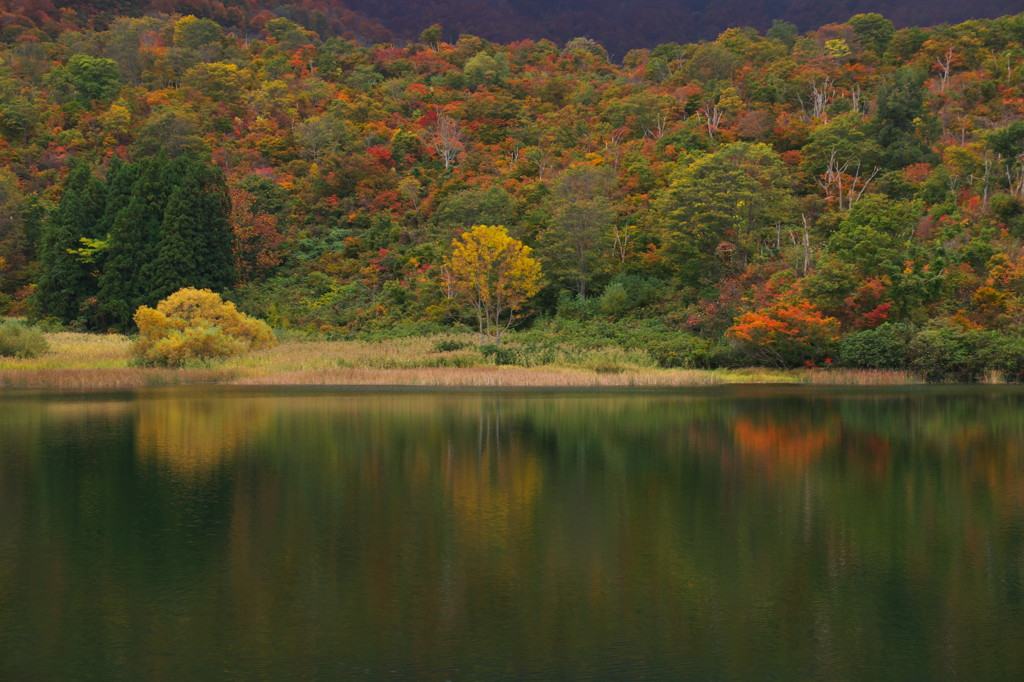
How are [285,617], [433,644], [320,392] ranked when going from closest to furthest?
[433,644] < [285,617] < [320,392]

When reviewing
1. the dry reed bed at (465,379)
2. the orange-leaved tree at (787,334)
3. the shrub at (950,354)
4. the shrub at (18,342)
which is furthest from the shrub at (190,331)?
the shrub at (950,354)

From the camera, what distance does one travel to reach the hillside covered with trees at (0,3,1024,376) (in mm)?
60094

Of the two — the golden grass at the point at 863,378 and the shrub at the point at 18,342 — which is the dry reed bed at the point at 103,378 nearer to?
the shrub at the point at 18,342

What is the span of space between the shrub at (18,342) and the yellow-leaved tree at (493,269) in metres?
28.0

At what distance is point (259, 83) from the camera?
12531 centimetres

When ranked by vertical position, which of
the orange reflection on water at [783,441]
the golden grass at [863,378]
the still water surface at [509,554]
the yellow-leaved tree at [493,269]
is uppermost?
the yellow-leaved tree at [493,269]

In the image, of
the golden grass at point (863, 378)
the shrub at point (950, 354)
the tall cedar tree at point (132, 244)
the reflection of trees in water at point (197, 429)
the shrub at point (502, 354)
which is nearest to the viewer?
the reflection of trees in water at point (197, 429)

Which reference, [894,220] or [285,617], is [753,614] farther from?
[894,220]

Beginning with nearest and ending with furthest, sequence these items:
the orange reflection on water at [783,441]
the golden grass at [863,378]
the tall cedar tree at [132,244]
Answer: the orange reflection on water at [783,441]
the golden grass at [863,378]
the tall cedar tree at [132,244]

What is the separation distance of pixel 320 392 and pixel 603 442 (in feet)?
69.9

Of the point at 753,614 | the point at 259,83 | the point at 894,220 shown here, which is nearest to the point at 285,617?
the point at 753,614

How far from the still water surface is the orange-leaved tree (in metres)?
24.1

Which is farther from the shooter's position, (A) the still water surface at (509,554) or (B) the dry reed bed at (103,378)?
(B) the dry reed bed at (103,378)

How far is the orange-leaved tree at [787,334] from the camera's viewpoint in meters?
55.9
